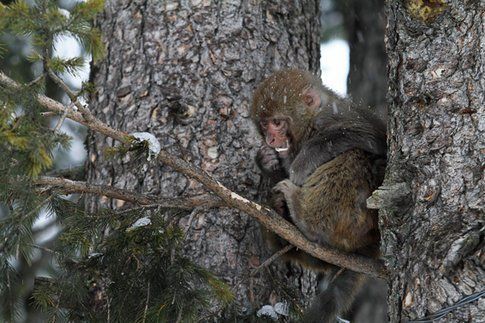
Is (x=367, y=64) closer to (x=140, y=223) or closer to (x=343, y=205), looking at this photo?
(x=343, y=205)

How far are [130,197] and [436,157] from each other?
1531 mm

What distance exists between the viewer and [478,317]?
3.16 metres

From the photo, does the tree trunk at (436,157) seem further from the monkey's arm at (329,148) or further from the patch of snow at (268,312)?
the patch of snow at (268,312)

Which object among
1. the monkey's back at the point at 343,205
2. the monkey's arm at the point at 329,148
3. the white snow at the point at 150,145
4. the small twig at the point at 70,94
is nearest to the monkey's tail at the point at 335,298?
the monkey's back at the point at 343,205

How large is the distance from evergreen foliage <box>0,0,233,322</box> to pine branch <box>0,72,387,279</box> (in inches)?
5.3

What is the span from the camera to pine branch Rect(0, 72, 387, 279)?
11.9 feet

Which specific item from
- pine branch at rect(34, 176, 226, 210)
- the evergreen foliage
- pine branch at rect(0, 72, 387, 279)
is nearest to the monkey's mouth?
pine branch at rect(0, 72, 387, 279)

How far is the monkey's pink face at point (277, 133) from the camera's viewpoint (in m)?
5.10

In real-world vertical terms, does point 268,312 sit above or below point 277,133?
below

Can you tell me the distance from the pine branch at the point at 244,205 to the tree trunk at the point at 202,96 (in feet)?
1.59

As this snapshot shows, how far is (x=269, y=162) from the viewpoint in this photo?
16.2 feet

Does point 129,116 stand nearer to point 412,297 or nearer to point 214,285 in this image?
point 214,285

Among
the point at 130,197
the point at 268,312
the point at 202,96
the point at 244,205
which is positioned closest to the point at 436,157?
the point at 244,205

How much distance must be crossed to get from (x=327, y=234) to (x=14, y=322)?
70.8 inches
